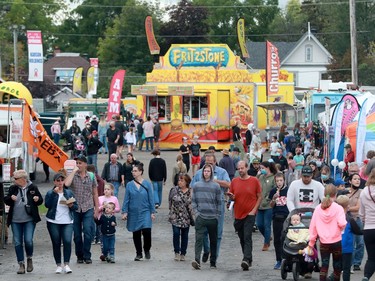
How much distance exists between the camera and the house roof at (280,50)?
3880 inches

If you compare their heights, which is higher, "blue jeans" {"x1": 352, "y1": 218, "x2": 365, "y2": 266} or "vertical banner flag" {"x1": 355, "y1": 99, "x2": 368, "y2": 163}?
"vertical banner flag" {"x1": 355, "y1": 99, "x2": 368, "y2": 163}

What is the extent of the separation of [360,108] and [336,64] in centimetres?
5887

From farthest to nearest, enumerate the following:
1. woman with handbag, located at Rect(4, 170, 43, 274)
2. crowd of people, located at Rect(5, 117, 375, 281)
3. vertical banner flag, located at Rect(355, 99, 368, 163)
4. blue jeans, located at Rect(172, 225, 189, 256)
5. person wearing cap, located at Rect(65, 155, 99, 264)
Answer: vertical banner flag, located at Rect(355, 99, 368, 163) < blue jeans, located at Rect(172, 225, 189, 256) < person wearing cap, located at Rect(65, 155, 99, 264) < woman with handbag, located at Rect(4, 170, 43, 274) < crowd of people, located at Rect(5, 117, 375, 281)

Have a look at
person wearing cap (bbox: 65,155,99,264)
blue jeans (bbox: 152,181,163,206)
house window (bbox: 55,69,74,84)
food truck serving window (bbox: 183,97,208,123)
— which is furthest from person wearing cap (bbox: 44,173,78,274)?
house window (bbox: 55,69,74,84)

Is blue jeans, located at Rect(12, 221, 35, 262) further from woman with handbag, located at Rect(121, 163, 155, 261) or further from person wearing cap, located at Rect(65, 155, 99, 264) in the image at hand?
woman with handbag, located at Rect(121, 163, 155, 261)

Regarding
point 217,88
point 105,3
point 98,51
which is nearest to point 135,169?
point 217,88

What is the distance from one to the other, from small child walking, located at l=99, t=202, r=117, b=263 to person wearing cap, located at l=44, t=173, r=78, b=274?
36.7 inches

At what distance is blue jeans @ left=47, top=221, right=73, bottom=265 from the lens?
55.1 ft

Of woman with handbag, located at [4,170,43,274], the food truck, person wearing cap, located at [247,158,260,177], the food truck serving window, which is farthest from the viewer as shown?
the food truck serving window

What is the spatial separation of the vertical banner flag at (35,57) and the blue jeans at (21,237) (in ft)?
114

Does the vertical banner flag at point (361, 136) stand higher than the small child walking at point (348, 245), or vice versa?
the vertical banner flag at point (361, 136)

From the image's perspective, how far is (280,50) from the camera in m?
99.6

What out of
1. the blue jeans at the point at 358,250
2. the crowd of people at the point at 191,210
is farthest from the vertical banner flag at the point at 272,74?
the blue jeans at the point at 358,250

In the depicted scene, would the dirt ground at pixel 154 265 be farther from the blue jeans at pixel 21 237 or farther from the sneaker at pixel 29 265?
the blue jeans at pixel 21 237
